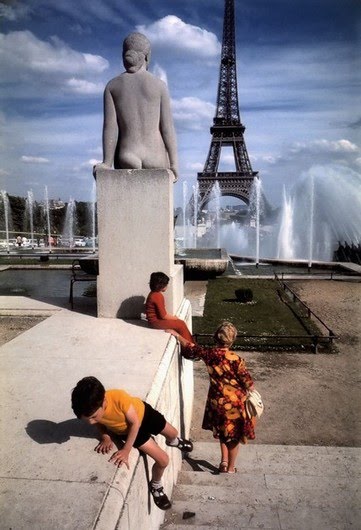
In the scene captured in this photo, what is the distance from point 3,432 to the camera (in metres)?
2.44

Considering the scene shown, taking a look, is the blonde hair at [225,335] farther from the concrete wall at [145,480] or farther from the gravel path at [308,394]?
the gravel path at [308,394]

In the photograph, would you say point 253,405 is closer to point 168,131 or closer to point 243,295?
point 168,131

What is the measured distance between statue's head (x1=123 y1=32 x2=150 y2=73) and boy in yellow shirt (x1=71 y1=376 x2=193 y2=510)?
13.3 ft

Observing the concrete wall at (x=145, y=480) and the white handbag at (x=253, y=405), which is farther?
the white handbag at (x=253, y=405)

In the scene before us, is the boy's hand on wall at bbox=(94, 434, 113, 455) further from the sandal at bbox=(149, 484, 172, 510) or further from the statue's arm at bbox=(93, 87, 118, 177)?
the statue's arm at bbox=(93, 87, 118, 177)

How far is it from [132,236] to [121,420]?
2.92 meters

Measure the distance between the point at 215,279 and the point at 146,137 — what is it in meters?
10.8

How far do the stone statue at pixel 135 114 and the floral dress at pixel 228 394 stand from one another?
101 inches

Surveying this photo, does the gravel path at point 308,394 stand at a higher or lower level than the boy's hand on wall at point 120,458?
lower

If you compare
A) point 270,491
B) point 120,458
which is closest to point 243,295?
point 270,491

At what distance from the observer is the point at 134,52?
16.3 feet

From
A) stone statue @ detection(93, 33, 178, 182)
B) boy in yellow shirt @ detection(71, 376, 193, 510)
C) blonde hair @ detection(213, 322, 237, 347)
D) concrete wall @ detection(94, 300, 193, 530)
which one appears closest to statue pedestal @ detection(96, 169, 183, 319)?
stone statue @ detection(93, 33, 178, 182)

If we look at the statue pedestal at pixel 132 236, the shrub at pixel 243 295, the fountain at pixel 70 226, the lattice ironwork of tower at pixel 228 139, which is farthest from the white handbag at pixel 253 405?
the lattice ironwork of tower at pixel 228 139

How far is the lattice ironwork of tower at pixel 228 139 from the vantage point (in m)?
53.7
